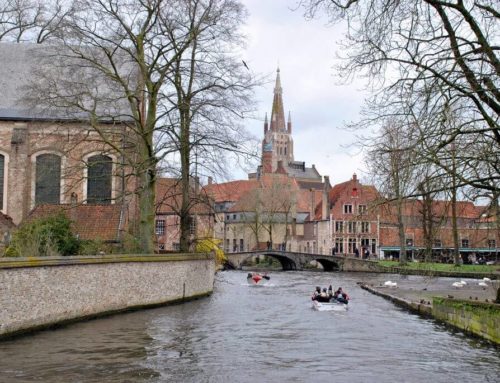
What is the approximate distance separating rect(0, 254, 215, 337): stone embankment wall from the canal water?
1.52 feet

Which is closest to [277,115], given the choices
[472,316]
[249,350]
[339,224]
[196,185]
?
[339,224]

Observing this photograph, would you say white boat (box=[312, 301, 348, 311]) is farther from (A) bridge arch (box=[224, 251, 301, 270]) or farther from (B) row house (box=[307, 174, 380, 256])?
(B) row house (box=[307, 174, 380, 256])

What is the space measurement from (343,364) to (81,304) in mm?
8285

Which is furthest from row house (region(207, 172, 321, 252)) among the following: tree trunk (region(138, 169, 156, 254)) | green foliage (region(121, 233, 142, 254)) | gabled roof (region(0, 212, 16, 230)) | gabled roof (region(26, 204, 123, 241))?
tree trunk (region(138, 169, 156, 254))

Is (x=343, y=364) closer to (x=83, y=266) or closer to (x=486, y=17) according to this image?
(x=486, y=17)

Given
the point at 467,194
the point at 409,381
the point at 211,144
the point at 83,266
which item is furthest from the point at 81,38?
the point at 409,381

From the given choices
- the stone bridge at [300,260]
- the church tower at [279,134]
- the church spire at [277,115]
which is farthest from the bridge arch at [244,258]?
the church spire at [277,115]

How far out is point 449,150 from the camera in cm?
1141

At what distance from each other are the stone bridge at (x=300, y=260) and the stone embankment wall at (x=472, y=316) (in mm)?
34827

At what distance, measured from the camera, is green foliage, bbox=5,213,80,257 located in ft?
59.7

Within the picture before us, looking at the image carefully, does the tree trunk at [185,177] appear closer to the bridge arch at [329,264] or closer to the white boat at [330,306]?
the white boat at [330,306]

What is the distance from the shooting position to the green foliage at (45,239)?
18.2 meters

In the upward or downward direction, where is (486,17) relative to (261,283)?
upward

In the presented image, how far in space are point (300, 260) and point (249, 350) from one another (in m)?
44.6
